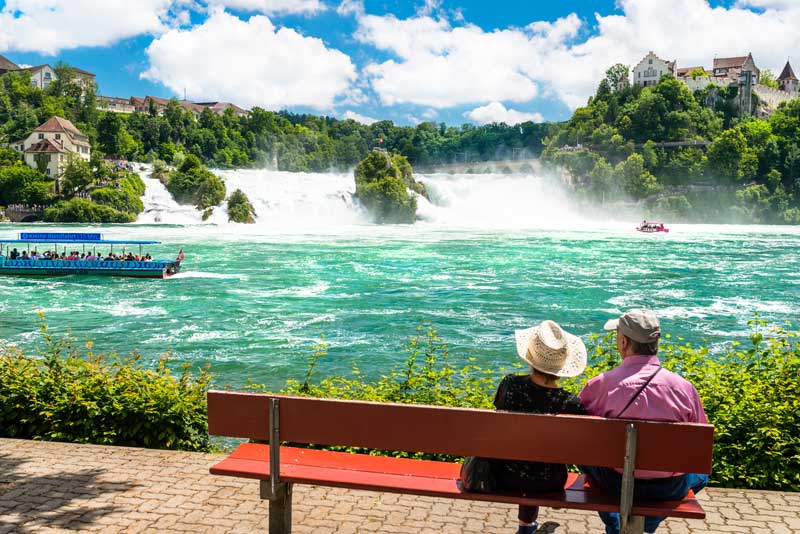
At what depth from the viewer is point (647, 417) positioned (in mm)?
4012

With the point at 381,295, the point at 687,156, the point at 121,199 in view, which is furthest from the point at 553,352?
the point at 687,156

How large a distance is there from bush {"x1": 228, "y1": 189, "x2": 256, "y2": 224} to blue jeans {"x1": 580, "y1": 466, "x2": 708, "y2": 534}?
64.2 m

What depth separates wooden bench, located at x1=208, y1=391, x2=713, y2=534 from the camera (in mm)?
3885

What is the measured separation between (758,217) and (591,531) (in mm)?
99067

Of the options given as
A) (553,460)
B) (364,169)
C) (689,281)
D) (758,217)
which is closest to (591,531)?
(553,460)

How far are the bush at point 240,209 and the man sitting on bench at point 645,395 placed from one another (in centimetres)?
6427

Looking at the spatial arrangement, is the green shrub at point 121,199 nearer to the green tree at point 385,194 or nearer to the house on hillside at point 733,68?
the green tree at point 385,194

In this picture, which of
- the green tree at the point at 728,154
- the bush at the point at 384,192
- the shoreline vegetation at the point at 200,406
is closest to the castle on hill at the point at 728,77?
the green tree at the point at 728,154

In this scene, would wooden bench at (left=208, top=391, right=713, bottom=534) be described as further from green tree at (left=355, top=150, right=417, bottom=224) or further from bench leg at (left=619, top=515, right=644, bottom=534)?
green tree at (left=355, top=150, right=417, bottom=224)

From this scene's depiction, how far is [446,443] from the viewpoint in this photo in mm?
4059

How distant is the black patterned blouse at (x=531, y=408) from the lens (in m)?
4.15

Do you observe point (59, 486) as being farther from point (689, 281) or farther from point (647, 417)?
point (689, 281)

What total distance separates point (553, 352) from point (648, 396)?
542 millimetres

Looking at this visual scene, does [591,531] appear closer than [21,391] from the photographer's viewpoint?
Yes
